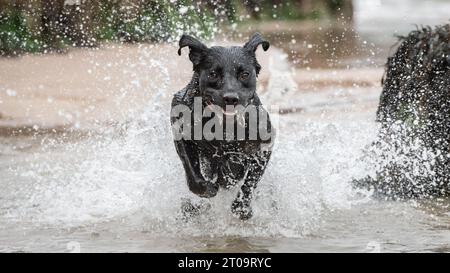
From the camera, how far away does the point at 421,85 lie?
7227 millimetres

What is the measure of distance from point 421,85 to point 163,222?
92.6 inches

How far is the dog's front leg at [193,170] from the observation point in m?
5.95

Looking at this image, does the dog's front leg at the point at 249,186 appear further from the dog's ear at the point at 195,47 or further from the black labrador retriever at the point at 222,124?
the dog's ear at the point at 195,47

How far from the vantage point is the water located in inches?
227

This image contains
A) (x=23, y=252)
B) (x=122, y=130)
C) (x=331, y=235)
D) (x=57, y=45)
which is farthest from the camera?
(x=57, y=45)

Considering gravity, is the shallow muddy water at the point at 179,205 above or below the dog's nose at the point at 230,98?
below

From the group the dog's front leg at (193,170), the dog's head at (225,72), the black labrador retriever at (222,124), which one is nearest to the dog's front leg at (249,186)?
the black labrador retriever at (222,124)

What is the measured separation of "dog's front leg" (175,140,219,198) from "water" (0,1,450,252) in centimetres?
27

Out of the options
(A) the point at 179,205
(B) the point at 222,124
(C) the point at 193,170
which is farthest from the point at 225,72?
(A) the point at 179,205

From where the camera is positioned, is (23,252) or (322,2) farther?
(322,2)

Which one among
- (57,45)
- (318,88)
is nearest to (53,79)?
(57,45)

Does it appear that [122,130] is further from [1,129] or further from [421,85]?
[421,85]

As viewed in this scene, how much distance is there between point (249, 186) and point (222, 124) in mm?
493

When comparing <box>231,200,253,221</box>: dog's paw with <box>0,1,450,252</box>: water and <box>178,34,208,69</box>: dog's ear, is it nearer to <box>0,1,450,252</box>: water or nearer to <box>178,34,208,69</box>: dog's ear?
<box>0,1,450,252</box>: water
